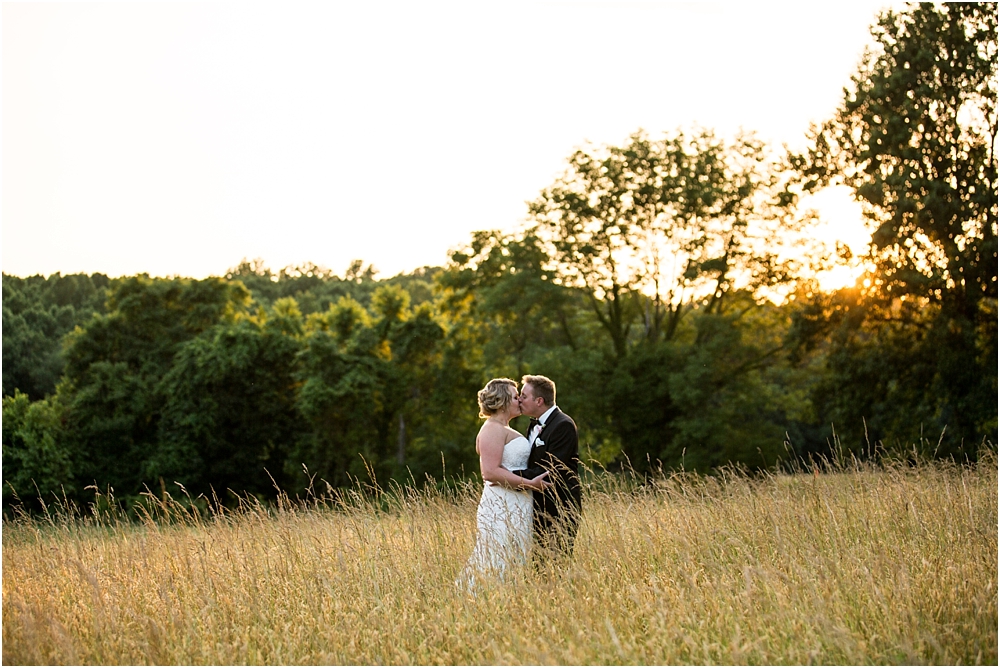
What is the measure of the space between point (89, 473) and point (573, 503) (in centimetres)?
2840

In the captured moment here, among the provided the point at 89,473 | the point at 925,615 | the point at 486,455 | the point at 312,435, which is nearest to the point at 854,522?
the point at 925,615

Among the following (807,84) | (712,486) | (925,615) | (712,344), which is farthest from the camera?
(712,344)

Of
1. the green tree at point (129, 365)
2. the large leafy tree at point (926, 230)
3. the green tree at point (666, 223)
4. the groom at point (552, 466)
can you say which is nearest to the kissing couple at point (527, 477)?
the groom at point (552, 466)

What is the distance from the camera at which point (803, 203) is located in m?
26.5

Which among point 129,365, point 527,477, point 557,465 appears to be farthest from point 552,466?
point 129,365

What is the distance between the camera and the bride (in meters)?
6.22

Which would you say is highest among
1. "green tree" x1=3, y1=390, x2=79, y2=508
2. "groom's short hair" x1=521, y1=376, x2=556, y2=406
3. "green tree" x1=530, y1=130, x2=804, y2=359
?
"green tree" x1=530, y1=130, x2=804, y2=359

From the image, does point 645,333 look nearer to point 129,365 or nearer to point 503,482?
point 129,365

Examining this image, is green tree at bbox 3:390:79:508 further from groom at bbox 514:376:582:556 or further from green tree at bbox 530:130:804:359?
groom at bbox 514:376:582:556

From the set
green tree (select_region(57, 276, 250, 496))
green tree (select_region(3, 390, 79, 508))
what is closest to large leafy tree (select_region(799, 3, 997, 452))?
green tree (select_region(57, 276, 250, 496))

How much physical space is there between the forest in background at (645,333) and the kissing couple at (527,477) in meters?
12.2

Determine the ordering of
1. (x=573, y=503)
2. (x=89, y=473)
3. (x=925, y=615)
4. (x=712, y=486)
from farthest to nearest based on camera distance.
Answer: (x=89, y=473) → (x=712, y=486) → (x=573, y=503) → (x=925, y=615)

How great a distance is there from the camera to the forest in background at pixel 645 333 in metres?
20.4

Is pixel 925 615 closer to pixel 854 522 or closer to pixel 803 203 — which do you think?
pixel 854 522
